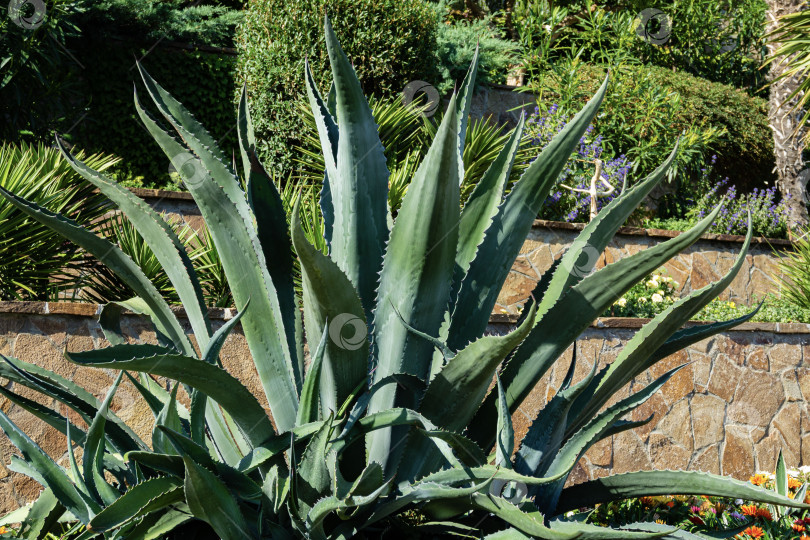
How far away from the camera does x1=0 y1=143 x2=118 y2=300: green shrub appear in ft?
12.9

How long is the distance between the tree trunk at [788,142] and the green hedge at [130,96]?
5893 mm

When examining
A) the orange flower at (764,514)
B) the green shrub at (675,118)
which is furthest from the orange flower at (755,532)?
the green shrub at (675,118)

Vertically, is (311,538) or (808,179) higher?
(311,538)

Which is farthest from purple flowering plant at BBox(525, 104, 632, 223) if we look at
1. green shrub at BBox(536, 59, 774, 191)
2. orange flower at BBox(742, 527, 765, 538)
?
orange flower at BBox(742, 527, 765, 538)

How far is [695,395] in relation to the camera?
17.0 ft

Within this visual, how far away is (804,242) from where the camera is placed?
7.14 m

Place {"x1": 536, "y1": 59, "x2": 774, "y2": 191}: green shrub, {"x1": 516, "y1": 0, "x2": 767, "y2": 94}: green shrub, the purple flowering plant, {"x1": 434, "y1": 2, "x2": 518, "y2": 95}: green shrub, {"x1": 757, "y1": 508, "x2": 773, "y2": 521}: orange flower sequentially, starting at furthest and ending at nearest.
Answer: {"x1": 516, "y1": 0, "x2": 767, "y2": 94}: green shrub → {"x1": 536, "y1": 59, "x2": 774, "y2": 191}: green shrub → {"x1": 434, "y1": 2, "x2": 518, "y2": 95}: green shrub → the purple flowering plant → {"x1": 757, "y1": 508, "x2": 773, "y2": 521}: orange flower

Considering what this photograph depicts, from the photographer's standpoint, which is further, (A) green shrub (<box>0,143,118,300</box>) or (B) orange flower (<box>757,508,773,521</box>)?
(A) green shrub (<box>0,143,118,300</box>)

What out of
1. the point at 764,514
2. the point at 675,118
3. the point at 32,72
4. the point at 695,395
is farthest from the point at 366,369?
the point at 675,118

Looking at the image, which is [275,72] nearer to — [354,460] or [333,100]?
[333,100]

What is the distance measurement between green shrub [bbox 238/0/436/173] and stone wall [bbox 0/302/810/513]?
9.87 feet

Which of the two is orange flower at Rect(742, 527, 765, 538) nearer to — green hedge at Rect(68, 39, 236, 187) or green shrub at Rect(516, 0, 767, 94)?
green hedge at Rect(68, 39, 236, 187)

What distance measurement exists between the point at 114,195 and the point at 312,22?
5.02 meters

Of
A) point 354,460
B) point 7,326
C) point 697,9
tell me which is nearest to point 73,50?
point 7,326
